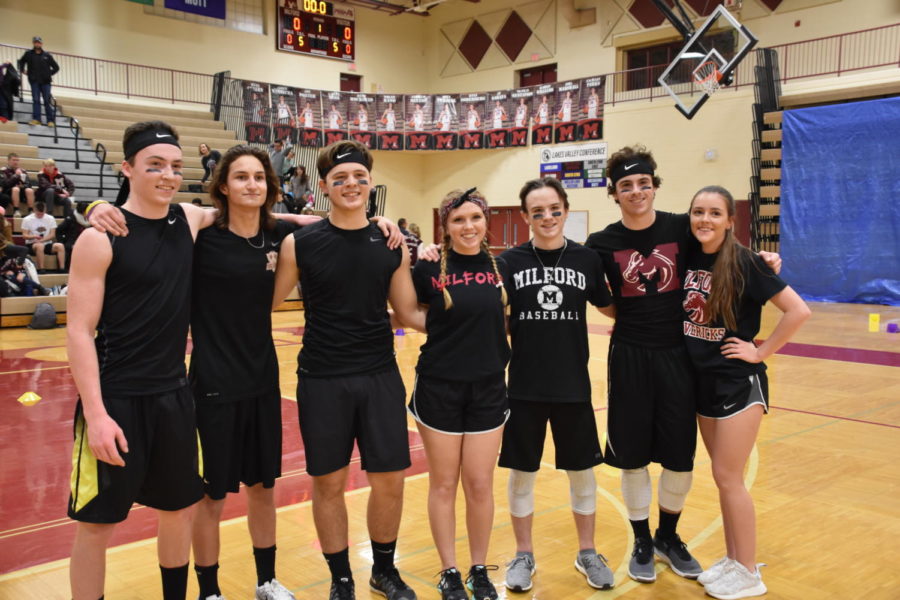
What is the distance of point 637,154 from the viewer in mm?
3850

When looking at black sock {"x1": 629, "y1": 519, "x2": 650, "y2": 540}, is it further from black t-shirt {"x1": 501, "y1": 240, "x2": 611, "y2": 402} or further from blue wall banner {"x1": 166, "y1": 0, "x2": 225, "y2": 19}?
blue wall banner {"x1": 166, "y1": 0, "x2": 225, "y2": 19}

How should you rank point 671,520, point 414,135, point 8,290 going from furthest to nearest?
point 414,135 → point 8,290 → point 671,520

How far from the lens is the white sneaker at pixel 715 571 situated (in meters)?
3.63

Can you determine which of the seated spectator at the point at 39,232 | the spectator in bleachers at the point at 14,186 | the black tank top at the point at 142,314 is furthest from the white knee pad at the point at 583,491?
the spectator in bleachers at the point at 14,186

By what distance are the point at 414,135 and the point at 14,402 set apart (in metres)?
20.2

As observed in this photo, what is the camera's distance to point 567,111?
2377 cm

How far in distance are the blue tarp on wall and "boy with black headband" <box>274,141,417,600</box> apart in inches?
685

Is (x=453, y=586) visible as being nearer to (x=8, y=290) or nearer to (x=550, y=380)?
(x=550, y=380)

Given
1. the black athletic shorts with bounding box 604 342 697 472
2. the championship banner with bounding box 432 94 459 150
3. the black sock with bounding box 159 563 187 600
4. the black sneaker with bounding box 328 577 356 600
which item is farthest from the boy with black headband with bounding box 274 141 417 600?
the championship banner with bounding box 432 94 459 150

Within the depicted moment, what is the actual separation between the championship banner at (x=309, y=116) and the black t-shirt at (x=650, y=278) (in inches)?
860

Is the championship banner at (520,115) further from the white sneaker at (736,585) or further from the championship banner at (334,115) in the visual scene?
the white sneaker at (736,585)

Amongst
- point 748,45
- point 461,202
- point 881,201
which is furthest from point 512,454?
point 881,201

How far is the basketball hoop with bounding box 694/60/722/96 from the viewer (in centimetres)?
1719

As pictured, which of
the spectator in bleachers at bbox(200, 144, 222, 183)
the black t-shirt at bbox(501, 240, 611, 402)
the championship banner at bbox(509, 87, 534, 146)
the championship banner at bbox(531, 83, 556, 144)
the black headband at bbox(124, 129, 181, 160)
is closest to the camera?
the black headband at bbox(124, 129, 181, 160)
